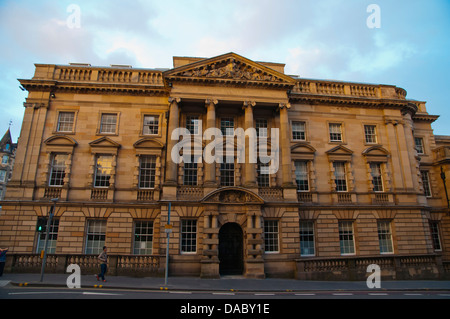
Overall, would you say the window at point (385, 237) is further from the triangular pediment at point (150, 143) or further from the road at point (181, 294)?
the triangular pediment at point (150, 143)

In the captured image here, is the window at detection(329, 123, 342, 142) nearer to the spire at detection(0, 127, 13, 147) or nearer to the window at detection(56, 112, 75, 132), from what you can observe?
the window at detection(56, 112, 75, 132)

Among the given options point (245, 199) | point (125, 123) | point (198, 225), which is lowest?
point (198, 225)

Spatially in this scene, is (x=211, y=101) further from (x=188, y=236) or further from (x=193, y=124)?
(x=188, y=236)

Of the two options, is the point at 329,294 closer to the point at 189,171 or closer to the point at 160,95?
the point at 189,171

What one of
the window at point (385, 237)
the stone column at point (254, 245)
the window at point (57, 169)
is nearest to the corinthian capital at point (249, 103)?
the stone column at point (254, 245)

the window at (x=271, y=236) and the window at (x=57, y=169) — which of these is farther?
the window at (x=57, y=169)

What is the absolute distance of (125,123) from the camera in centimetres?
2294

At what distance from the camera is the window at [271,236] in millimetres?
19969

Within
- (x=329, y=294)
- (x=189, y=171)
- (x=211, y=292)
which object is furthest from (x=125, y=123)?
(x=329, y=294)

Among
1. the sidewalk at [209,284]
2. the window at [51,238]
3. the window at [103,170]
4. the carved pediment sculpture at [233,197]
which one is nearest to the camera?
the sidewalk at [209,284]

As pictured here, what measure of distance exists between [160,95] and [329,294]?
63.6 ft

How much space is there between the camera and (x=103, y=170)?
2192 centimetres

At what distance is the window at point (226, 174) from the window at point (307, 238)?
22.9ft

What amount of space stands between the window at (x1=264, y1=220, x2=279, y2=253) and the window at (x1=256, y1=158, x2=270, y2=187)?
325 cm
